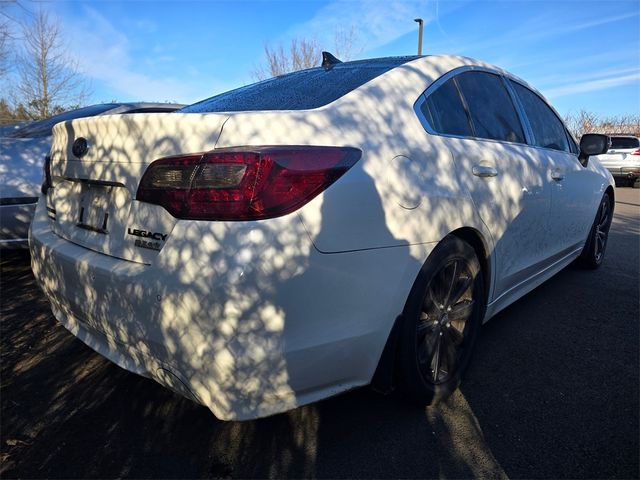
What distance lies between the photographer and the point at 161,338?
5.11ft

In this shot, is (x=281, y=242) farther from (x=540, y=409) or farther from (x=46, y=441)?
(x=540, y=409)

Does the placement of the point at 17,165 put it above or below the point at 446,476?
above

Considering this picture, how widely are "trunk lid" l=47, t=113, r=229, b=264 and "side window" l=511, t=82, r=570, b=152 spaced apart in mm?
2490

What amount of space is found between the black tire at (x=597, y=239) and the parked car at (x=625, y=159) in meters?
12.7

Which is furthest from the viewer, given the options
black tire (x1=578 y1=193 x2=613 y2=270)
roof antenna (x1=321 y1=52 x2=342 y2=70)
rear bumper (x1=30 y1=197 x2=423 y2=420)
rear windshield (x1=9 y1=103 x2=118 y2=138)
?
black tire (x1=578 y1=193 x2=613 y2=270)

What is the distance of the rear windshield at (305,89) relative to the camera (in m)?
1.97

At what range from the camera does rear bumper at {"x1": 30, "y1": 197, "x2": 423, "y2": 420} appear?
1.46 m

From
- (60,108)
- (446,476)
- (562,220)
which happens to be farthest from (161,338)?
(60,108)

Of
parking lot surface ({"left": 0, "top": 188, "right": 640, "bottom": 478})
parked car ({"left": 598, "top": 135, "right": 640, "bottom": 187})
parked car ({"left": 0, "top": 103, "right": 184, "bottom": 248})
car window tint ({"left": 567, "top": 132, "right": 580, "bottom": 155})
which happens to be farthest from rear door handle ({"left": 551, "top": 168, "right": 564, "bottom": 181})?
parked car ({"left": 598, "top": 135, "right": 640, "bottom": 187})

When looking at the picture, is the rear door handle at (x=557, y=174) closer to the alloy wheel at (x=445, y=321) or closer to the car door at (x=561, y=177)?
the car door at (x=561, y=177)

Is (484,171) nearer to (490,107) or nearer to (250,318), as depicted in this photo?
(490,107)

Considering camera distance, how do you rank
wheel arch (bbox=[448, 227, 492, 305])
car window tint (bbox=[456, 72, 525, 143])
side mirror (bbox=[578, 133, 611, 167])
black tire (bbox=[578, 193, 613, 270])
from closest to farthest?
wheel arch (bbox=[448, 227, 492, 305]), car window tint (bbox=[456, 72, 525, 143]), side mirror (bbox=[578, 133, 611, 167]), black tire (bbox=[578, 193, 613, 270])

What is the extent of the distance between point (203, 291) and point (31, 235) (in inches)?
59.8

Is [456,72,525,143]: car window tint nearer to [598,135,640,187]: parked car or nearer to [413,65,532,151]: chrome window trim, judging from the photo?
[413,65,532,151]: chrome window trim
